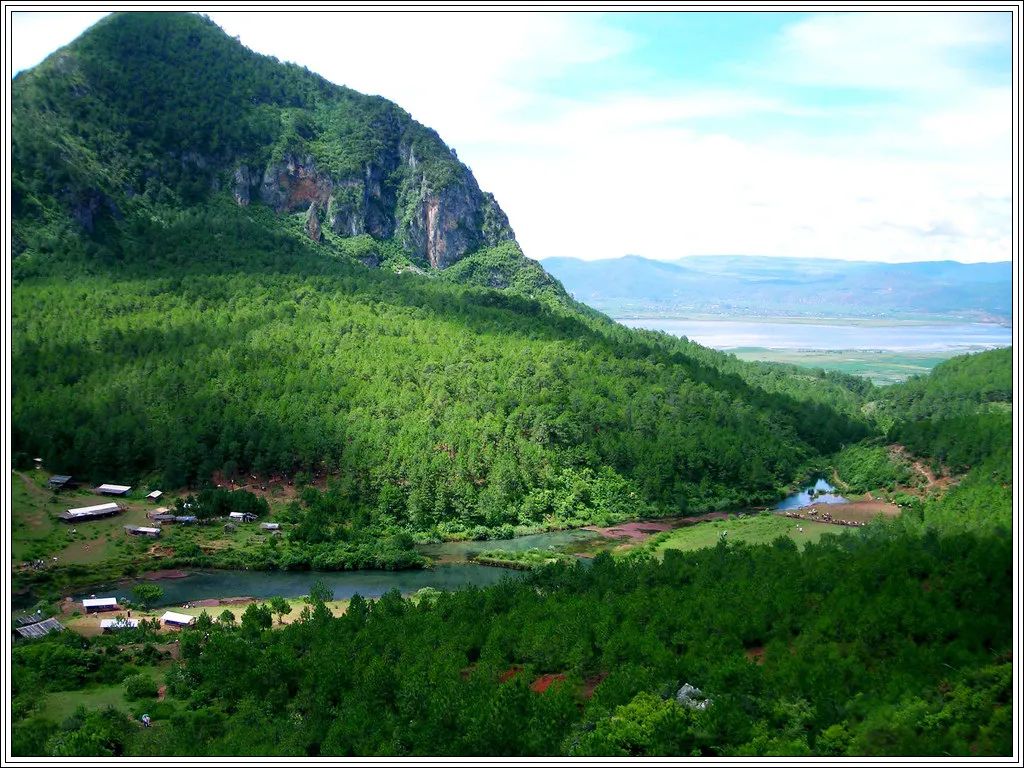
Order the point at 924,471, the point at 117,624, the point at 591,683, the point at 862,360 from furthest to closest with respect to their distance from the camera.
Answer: the point at 862,360 < the point at 924,471 < the point at 117,624 < the point at 591,683

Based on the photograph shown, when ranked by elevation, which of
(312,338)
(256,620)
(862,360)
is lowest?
(256,620)

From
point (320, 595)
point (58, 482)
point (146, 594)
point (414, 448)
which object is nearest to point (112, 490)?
point (58, 482)

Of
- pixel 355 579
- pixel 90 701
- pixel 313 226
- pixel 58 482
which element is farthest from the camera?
pixel 313 226

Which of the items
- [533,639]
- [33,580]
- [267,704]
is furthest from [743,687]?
[33,580]

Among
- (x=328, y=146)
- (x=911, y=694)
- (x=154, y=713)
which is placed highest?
(x=328, y=146)

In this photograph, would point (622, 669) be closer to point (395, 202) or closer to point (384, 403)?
point (384, 403)

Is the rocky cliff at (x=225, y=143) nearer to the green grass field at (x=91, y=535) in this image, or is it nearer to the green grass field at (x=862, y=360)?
the green grass field at (x=91, y=535)

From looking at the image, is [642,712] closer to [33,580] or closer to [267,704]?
[267,704]

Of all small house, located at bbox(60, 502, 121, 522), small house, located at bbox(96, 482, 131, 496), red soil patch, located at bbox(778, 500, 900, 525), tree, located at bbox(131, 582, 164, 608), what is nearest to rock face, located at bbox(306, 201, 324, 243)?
small house, located at bbox(96, 482, 131, 496)
